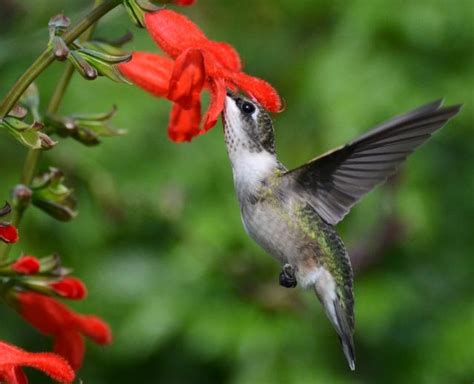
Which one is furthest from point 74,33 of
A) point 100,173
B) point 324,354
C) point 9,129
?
point 324,354

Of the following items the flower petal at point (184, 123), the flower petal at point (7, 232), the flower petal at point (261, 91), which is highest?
the flower petal at point (261, 91)

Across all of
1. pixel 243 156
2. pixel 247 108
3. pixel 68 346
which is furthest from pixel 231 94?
pixel 68 346

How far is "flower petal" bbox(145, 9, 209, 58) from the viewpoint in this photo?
7.75 feet

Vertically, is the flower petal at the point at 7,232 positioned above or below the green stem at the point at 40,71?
below

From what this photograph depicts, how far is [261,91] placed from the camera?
230cm

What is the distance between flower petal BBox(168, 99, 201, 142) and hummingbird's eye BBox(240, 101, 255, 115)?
158 mm

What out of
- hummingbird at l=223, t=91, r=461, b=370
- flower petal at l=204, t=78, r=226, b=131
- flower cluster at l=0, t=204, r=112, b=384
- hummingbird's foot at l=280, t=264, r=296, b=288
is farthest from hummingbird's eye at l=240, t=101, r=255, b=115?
flower cluster at l=0, t=204, r=112, b=384

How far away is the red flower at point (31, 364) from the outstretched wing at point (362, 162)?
0.78 meters

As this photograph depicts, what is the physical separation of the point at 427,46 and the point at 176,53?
2539mm

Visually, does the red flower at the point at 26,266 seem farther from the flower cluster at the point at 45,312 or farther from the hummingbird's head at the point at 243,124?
the hummingbird's head at the point at 243,124

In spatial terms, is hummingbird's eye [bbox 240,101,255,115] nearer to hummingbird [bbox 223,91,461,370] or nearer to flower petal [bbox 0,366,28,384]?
hummingbird [bbox 223,91,461,370]

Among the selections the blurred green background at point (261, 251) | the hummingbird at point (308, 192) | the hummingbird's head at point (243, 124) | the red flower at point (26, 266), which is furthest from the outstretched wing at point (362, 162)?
the blurred green background at point (261, 251)

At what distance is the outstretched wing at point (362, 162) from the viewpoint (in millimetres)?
2279

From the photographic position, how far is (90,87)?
466 cm
